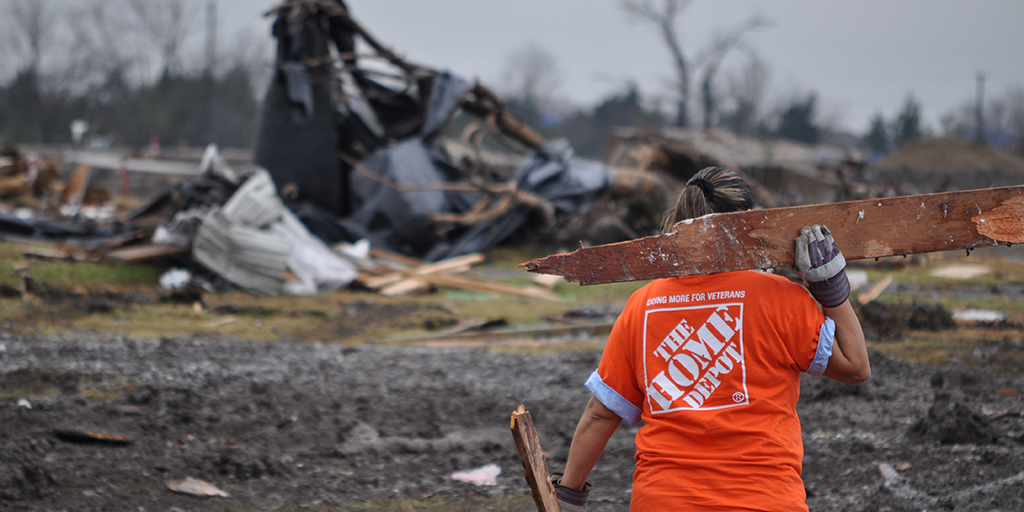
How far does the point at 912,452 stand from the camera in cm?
339

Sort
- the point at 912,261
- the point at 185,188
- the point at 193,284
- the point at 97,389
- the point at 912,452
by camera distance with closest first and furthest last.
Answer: the point at 912,452 < the point at 97,389 < the point at 193,284 < the point at 185,188 < the point at 912,261

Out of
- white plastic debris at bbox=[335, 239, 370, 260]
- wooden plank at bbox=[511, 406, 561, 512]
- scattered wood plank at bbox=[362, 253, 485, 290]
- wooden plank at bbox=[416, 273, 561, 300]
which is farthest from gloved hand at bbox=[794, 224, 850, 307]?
white plastic debris at bbox=[335, 239, 370, 260]

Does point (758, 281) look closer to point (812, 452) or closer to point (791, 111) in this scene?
point (812, 452)

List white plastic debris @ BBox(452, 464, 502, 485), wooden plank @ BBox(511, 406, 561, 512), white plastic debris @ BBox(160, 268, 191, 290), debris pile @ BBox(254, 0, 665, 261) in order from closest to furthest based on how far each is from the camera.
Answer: wooden plank @ BBox(511, 406, 561, 512) < white plastic debris @ BBox(452, 464, 502, 485) < white plastic debris @ BBox(160, 268, 191, 290) < debris pile @ BBox(254, 0, 665, 261)

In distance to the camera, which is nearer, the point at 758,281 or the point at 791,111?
the point at 758,281

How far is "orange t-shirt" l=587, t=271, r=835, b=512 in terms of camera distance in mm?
→ 1721

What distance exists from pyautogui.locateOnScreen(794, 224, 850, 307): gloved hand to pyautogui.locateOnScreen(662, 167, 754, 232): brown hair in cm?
18

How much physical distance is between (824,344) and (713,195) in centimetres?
44

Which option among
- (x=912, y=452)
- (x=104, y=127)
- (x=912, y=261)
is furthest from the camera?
(x=104, y=127)

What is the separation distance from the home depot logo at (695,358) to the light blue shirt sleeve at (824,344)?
0.57ft

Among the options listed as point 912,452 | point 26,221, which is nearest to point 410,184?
point 26,221

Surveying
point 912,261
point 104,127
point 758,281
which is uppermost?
point 758,281

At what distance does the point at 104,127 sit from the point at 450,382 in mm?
40932

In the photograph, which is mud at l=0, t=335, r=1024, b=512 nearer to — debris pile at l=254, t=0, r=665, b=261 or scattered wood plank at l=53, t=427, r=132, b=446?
scattered wood plank at l=53, t=427, r=132, b=446
